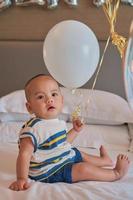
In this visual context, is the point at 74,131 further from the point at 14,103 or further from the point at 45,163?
the point at 14,103

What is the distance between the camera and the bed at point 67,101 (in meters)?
1.45

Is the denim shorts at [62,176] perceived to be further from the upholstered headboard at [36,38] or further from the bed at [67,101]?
the upholstered headboard at [36,38]

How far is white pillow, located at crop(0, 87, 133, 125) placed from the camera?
235 centimetres

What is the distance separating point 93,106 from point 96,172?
33.9 inches

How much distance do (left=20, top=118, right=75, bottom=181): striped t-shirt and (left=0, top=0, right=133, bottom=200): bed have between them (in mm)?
102

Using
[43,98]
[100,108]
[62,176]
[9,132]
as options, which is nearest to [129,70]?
[43,98]

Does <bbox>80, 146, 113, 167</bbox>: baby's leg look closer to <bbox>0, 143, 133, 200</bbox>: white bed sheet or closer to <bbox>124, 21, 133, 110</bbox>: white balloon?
<bbox>0, 143, 133, 200</bbox>: white bed sheet

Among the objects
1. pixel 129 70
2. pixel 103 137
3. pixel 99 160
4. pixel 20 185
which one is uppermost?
pixel 129 70

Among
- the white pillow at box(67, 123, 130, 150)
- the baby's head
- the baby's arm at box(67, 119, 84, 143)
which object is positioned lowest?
the white pillow at box(67, 123, 130, 150)

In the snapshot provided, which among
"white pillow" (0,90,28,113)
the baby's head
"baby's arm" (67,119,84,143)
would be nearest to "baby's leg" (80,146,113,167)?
"baby's arm" (67,119,84,143)

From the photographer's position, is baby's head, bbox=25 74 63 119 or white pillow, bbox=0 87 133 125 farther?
white pillow, bbox=0 87 133 125

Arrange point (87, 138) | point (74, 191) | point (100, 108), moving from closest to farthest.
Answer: point (74, 191) → point (87, 138) → point (100, 108)

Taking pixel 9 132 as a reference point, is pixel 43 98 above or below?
above

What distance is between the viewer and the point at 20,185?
4.80 ft
